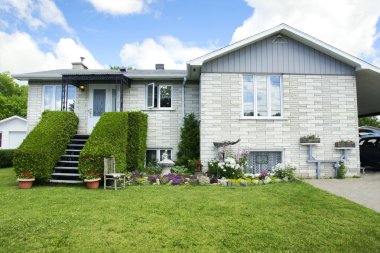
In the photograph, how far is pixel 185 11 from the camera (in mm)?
12906

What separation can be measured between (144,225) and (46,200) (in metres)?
3.26

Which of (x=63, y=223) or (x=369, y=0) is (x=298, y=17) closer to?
(x=369, y=0)

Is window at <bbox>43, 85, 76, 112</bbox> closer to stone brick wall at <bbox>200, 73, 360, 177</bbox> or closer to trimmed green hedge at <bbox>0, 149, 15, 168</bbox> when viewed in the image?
trimmed green hedge at <bbox>0, 149, 15, 168</bbox>

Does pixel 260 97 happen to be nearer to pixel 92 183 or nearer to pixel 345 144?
pixel 345 144

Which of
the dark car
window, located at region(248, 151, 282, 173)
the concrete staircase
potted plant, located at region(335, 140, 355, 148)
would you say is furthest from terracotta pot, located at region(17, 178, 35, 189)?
the dark car

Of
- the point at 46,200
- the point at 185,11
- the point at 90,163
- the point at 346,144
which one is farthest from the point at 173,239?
the point at 185,11

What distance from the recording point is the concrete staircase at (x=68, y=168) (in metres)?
8.75

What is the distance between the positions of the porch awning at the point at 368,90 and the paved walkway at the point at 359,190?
4.44m

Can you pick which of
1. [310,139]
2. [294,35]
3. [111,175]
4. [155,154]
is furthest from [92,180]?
[294,35]

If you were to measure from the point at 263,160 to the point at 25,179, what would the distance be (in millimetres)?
8323

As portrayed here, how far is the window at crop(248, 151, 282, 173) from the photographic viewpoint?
1034 centimetres

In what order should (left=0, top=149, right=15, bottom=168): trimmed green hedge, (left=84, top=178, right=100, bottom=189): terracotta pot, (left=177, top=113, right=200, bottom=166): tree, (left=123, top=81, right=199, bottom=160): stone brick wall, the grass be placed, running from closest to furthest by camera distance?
1. the grass
2. (left=84, top=178, right=100, bottom=189): terracotta pot
3. (left=177, top=113, right=200, bottom=166): tree
4. (left=123, top=81, right=199, bottom=160): stone brick wall
5. (left=0, top=149, right=15, bottom=168): trimmed green hedge

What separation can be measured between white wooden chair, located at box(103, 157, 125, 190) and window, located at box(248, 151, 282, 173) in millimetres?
5046

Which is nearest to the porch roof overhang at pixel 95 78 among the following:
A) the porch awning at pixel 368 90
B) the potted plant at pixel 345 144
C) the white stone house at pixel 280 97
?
the white stone house at pixel 280 97
